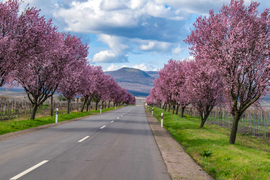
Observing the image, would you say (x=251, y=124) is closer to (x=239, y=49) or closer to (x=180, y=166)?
(x=239, y=49)

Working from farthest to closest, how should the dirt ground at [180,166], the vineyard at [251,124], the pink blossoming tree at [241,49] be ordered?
the vineyard at [251,124] → the pink blossoming tree at [241,49] → the dirt ground at [180,166]

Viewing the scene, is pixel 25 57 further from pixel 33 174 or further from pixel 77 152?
pixel 33 174

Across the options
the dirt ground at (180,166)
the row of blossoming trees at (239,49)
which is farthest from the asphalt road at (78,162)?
the row of blossoming trees at (239,49)

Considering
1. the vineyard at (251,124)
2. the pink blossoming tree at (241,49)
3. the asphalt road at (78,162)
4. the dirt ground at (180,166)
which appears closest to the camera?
the asphalt road at (78,162)

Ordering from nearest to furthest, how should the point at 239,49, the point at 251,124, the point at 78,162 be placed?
the point at 78,162 → the point at 239,49 → the point at 251,124

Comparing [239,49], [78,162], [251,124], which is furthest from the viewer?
[251,124]

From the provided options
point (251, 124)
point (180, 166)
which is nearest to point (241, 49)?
point (180, 166)

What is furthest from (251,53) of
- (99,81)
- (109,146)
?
(99,81)

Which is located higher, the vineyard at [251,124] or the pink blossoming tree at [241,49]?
the pink blossoming tree at [241,49]

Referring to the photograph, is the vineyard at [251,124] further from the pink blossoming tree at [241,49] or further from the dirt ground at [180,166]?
the dirt ground at [180,166]

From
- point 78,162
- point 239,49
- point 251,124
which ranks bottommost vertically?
point 251,124

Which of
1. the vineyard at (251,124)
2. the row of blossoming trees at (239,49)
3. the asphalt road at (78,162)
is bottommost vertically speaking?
the vineyard at (251,124)

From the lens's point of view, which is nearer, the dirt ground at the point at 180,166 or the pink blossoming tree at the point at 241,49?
the dirt ground at the point at 180,166

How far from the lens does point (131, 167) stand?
7.06 m
